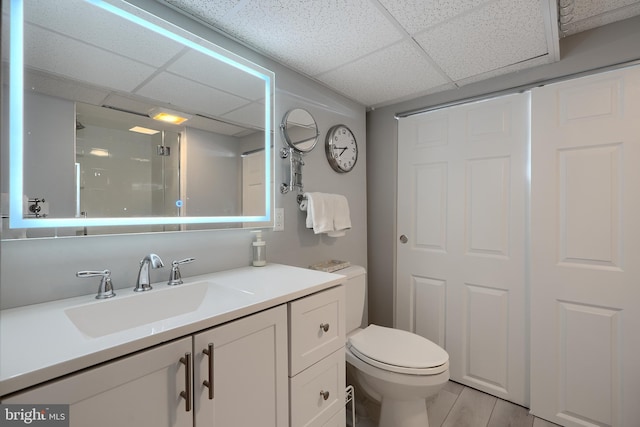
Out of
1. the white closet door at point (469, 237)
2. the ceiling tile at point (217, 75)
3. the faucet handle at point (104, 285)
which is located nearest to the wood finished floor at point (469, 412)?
the white closet door at point (469, 237)

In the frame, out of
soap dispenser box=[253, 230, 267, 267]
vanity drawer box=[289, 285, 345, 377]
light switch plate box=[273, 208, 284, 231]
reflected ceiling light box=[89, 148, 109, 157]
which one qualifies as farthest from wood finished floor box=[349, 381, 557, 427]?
reflected ceiling light box=[89, 148, 109, 157]

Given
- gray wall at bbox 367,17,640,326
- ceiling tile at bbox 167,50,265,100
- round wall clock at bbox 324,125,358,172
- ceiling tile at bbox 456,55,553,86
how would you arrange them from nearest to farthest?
ceiling tile at bbox 167,50,265,100 → ceiling tile at bbox 456,55,553,86 → round wall clock at bbox 324,125,358,172 → gray wall at bbox 367,17,640,326

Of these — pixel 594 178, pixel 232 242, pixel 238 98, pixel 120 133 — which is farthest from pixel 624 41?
pixel 120 133

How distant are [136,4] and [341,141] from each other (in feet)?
4.23

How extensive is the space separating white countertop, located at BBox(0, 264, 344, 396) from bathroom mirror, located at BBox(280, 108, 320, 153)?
2.76 ft

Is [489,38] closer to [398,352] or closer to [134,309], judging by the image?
[398,352]

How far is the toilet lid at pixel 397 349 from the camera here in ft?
4.60

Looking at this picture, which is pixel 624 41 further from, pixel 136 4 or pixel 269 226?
pixel 136 4

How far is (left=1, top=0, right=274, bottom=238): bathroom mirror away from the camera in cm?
93

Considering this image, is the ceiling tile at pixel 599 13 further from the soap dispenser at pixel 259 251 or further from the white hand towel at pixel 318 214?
the soap dispenser at pixel 259 251

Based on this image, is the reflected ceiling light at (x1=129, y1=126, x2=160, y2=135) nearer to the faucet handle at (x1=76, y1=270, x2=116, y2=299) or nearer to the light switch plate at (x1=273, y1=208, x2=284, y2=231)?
the faucet handle at (x1=76, y1=270, x2=116, y2=299)

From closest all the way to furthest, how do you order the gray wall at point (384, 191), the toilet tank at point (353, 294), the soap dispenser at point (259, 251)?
the soap dispenser at point (259, 251), the toilet tank at point (353, 294), the gray wall at point (384, 191)

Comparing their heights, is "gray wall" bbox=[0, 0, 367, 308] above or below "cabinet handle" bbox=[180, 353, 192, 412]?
above

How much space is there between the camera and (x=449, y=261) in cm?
202
